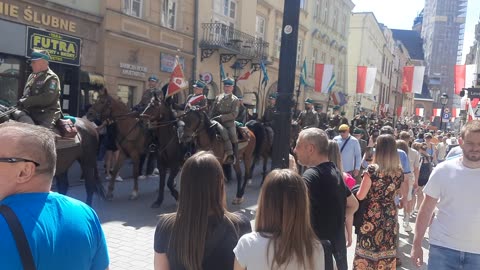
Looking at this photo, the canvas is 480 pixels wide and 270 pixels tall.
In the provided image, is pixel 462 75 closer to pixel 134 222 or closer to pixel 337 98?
pixel 337 98

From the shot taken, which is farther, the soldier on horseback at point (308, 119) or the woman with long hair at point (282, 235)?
the soldier on horseback at point (308, 119)

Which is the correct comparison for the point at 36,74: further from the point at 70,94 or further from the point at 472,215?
the point at 70,94

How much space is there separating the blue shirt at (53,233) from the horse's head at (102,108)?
7.21 meters

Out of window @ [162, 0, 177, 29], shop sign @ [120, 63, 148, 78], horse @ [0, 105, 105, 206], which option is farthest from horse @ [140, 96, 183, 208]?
window @ [162, 0, 177, 29]

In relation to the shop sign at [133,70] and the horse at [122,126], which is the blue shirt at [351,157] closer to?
the horse at [122,126]

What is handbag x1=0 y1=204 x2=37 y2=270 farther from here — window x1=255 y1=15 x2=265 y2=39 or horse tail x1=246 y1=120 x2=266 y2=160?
window x1=255 y1=15 x2=265 y2=39

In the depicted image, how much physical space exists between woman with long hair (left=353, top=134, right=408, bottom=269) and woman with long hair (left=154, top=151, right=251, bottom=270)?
8.23 ft

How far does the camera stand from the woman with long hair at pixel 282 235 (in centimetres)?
229

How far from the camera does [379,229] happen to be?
4.62 metres

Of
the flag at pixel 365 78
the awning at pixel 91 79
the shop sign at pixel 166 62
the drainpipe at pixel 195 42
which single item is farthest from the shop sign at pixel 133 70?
the flag at pixel 365 78

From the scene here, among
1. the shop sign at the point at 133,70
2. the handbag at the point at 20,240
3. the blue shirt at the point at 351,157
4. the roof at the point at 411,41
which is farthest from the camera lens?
the roof at the point at 411,41

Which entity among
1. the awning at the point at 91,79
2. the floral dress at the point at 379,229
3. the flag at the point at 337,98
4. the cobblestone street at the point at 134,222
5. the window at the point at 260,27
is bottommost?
the cobblestone street at the point at 134,222

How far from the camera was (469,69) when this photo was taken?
19.1 meters

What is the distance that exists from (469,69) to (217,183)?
19.7 m
